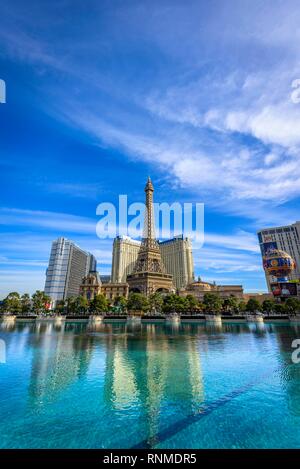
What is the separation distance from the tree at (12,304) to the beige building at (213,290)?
7606 centimetres

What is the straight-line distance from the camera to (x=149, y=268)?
11575 centimetres

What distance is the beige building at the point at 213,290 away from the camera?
125875mm

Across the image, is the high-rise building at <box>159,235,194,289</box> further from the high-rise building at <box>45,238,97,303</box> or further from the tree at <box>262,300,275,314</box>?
the tree at <box>262,300,275,314</box>

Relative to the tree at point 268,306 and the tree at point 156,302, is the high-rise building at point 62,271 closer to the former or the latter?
the tree at point 156,302

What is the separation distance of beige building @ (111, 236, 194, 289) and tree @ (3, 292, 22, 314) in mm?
85693

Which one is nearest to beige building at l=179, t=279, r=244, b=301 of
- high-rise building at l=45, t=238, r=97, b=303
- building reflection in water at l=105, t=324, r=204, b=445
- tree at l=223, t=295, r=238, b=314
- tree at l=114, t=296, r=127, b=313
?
tree at l=223, t=295, r=238, b=314

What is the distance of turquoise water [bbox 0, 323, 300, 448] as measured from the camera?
1142cm

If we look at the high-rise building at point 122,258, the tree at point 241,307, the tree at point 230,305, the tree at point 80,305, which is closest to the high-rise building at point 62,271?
the high-rise building at point 122,258

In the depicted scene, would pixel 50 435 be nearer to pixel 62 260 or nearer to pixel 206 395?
pixel 206 395

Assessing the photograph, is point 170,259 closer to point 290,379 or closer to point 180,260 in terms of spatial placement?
point 180,260

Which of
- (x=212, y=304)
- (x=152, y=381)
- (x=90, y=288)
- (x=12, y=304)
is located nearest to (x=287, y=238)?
(x=212, y=304)

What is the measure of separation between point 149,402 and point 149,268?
100493 mm
